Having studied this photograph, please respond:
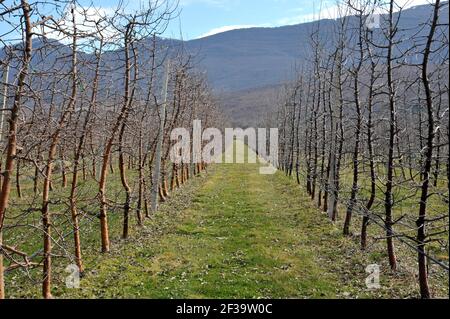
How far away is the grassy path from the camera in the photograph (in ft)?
28.8

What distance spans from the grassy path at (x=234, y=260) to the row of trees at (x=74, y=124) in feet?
3.26

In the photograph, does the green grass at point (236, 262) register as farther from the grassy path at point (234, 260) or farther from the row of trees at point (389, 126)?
the row of trees at point (389, 126)

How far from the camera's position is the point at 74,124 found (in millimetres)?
8531

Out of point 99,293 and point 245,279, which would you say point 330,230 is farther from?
point 99,293

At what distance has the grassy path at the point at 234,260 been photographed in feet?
28.8

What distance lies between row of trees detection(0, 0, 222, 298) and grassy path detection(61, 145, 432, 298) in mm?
994

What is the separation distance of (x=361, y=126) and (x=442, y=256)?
13.1 ft

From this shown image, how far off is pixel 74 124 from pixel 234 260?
5.16m

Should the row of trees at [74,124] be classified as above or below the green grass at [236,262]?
above

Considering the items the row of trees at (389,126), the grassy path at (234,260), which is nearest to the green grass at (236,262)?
the grassy path at (234,260)

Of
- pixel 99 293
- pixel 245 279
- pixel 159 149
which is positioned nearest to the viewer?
pixel 99 293

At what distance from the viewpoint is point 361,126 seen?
12.0 m
